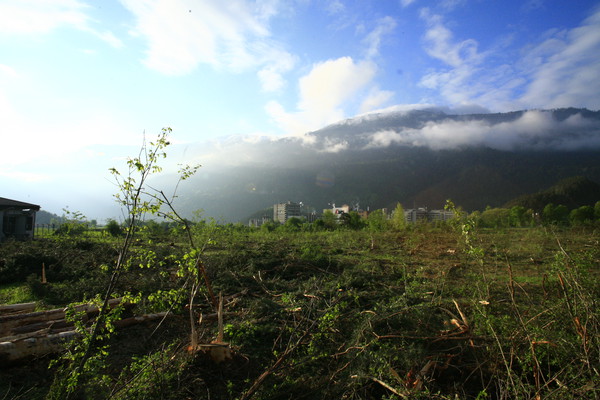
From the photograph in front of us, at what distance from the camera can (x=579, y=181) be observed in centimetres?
7019

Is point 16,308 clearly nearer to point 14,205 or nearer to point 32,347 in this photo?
point 32,347

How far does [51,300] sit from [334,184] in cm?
17869

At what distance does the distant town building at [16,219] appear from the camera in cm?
1653

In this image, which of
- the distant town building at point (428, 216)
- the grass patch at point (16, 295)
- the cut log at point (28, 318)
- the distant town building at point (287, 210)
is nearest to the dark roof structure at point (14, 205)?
the grass patch at point (16, 295)

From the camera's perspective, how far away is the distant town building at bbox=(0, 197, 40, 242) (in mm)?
16531

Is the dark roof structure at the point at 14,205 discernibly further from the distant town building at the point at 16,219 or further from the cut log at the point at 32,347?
the cut log at the point at 32,347

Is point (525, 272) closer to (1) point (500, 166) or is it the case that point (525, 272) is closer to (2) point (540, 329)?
(2) point (540, 329)

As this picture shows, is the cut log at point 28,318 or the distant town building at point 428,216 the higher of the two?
the distant town building at point 428,216

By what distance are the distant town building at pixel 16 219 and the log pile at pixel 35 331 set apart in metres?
14.9

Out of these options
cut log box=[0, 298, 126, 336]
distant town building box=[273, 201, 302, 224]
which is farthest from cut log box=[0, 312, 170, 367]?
distant town building box=[273, 201, 302, 224]

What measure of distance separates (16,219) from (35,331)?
683 inches

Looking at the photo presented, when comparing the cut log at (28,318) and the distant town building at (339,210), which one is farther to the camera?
the distant town building at (339,210)

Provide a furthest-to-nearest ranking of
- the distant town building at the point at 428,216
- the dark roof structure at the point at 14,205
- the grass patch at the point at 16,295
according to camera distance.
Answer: the distant town building at the point at 428,216 → the dark roof structure at the point at 14,205 → the grass patch at the point at 16,295

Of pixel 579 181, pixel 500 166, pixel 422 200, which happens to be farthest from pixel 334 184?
pixel 579 181
